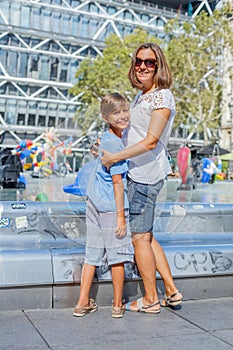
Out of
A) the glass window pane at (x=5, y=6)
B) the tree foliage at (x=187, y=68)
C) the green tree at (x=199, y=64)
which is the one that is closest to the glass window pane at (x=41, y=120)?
the tree foliage at (x=187, y=68)

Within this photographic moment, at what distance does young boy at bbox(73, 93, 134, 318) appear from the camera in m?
3.81

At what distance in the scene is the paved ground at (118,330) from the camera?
10.7ft

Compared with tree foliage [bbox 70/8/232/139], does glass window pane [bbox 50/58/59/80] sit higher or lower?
higher

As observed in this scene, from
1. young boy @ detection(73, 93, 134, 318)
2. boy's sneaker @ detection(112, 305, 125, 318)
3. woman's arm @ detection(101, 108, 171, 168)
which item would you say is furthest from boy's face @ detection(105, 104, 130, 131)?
boy's sneaker @ detection(112, 305, 125, 318)

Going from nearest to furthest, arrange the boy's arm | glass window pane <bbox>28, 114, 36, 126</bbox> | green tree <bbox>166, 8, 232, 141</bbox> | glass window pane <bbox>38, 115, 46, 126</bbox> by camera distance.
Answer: the boy's arm → green tree <bbox>166, 8, 232, 141</bbox> → glass window pane <bbox>38, 115, 46, 126</bbox> → glass window pane <bbox>28, 114, 36, 126</bbox>

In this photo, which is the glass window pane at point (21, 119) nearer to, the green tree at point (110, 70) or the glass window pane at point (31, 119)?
the glass window pane at point (31, 119)

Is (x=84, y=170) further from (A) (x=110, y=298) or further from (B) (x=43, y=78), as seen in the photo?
(B) (x=43, y=78)

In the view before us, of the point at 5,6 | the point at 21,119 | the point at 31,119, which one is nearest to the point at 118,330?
the point at 5,6

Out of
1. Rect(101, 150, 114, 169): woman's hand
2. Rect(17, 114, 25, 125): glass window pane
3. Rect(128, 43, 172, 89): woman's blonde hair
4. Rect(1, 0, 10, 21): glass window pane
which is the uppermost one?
Rect(1, 0, 10, 21): glass window pane

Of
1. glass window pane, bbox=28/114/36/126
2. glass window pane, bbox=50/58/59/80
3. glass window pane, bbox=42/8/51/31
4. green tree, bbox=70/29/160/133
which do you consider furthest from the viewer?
glass window pane, bbox=50/58/59/80

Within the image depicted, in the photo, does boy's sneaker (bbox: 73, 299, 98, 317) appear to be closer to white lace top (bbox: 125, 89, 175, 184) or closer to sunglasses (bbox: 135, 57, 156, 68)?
white lace top (bbox: 125, 89, 175, 184)

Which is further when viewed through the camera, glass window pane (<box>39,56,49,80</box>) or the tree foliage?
glass window pane (<box>39,56,49,80</box>)

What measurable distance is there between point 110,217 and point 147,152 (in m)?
0.51

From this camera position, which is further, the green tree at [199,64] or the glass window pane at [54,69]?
the glass window pane at [54,69]
